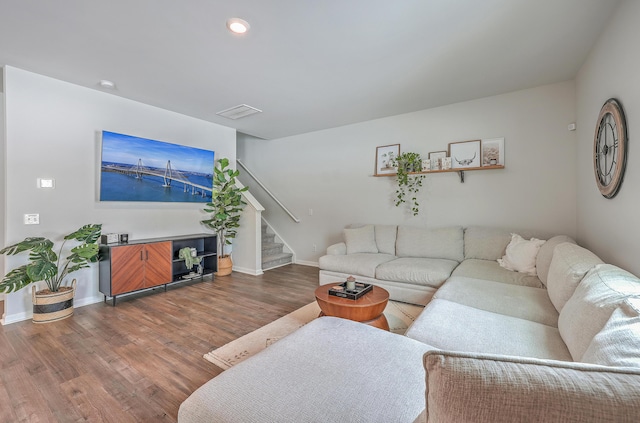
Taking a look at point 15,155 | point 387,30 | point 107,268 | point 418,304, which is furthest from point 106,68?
point 418,304

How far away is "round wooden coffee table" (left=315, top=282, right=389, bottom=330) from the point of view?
212cm

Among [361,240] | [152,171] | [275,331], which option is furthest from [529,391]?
[152,171]

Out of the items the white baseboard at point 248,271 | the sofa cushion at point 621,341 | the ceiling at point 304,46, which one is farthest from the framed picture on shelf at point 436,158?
the white baseboard at point 248,271

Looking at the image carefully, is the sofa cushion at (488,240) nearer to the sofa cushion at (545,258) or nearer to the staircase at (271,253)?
the sofa cushion at (545,258)

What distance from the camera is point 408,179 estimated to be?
13.6 feet

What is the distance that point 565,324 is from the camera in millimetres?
1411

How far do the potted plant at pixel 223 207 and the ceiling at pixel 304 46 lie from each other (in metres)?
1.28

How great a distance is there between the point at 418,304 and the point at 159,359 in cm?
252

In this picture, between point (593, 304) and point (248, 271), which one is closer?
point (593, 304)

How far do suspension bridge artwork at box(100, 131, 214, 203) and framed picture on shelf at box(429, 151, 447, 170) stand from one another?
336cm

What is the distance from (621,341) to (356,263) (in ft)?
8.92

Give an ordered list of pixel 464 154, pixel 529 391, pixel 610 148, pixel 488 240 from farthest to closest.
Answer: pixel 464 154
pixel 488 240
pixel 610 148
pixel 529 391

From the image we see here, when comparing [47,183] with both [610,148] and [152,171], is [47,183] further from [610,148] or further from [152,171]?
[610,148]

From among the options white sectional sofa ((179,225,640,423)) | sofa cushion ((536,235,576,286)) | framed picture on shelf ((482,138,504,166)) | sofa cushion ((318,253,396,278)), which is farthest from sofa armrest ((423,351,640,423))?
framed picture on shelf ((482,138,504,166))
